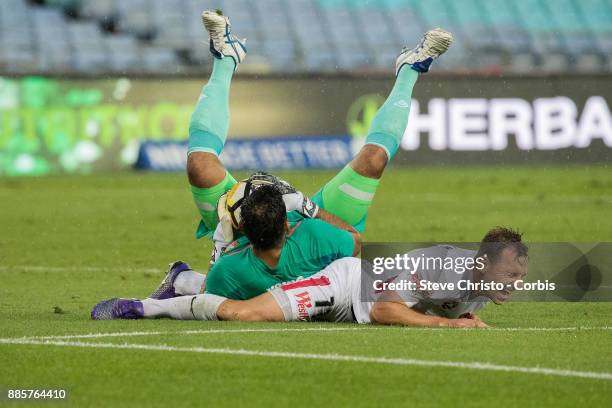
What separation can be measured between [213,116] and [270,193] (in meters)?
2.02

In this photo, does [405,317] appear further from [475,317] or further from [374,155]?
[374,155]

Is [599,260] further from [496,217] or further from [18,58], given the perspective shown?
[18,58]

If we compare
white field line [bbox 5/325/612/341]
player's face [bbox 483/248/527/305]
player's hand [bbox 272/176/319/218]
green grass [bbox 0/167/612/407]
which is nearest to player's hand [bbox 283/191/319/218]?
player's hand [bbox 272/176/319/218]

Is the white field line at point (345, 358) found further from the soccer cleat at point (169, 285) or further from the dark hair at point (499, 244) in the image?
the soccer cleat at point (169, 285)

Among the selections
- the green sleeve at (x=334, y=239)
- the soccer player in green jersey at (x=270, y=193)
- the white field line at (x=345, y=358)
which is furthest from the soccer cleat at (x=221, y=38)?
the white field line at (x=345, y=358)

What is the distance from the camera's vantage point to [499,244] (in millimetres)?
7895

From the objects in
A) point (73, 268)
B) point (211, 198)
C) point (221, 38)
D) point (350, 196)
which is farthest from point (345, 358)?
point (73, 268)

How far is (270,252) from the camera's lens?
27.4 ft

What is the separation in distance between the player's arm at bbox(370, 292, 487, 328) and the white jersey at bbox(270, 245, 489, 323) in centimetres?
5

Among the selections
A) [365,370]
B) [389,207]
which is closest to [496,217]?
[389,207]

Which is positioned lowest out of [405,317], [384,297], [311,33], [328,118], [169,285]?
[405,317]

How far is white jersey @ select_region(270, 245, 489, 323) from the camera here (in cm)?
802

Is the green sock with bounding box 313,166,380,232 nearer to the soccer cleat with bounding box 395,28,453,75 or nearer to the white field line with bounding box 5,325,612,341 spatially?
the white field line with bounding box 5,325,612,341

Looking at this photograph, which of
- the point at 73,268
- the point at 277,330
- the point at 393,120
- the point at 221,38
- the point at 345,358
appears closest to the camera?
the point at 345,358
